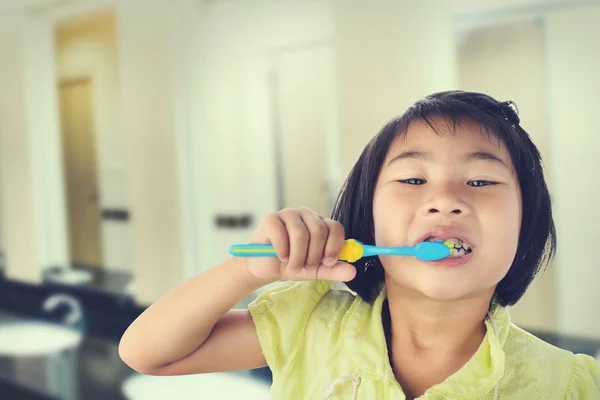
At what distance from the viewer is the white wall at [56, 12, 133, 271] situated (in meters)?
2.11

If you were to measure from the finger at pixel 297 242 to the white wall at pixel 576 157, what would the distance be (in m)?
1.09

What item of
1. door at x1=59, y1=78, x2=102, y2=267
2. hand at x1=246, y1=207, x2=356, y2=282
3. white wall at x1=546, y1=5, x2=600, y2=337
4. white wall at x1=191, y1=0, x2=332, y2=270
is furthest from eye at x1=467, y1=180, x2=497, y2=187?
door at x1=59, y1=78, x2=102, y2=267

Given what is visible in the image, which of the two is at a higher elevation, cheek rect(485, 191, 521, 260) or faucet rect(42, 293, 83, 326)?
cheek rect(485, 191, 521, 260)

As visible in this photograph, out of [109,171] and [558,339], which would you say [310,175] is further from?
[558,339]

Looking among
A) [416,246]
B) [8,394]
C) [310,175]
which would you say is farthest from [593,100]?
[8,394]

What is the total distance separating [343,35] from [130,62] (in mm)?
804

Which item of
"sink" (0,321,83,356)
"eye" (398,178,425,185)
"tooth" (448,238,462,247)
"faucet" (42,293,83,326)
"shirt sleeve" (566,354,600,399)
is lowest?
Answer: "sink" (0,321,83,356)

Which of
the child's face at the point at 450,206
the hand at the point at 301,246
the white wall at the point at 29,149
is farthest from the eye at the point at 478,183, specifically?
the white wall at the point at 29,149

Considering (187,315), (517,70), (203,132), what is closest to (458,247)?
(187,315)

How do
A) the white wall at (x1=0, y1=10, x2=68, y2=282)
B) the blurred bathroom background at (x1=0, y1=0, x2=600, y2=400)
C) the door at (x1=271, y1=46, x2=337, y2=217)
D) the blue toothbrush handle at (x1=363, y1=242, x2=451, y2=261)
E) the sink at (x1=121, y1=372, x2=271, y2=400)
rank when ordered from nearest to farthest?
the blue toothbrush handle at (x1=363, y1=242, x2=451, y2=261) → the blurred bathroom background at (x1=0, y1=0, x2=600, y2=400) → the sink at (x1=121, y1=372, x2=271, y2=400) → the door at (x1=271, y1=46, x2=337, y2=217) → the white wall at (x1=0, y1=10, x2=68, y2=282)

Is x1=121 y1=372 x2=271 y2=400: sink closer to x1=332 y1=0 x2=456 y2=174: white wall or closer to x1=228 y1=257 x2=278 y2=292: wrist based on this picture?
x1=332 y1=0 x2=456 y2=174: white wall

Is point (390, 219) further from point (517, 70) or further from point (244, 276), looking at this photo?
point (517, 70)

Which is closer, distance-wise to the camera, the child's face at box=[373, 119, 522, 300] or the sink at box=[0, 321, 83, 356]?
the child's face at box=[373, 119, 522, 300]

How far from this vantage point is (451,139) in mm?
470
